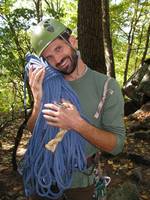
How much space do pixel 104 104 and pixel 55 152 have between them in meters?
0.55

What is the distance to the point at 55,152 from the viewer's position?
8.79ft

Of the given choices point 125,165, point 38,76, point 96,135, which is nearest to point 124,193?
point 125,165

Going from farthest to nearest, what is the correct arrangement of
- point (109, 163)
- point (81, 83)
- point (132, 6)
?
point (132, 6) < point (109, 163) < point (81, 83)

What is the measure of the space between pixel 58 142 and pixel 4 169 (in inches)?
179

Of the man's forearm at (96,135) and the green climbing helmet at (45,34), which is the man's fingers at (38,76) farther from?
the man's forearm at (96,135)

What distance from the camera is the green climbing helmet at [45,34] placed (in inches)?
106

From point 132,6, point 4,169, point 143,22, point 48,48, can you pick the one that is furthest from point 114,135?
point 143,22

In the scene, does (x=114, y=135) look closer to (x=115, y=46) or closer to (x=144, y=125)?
(x=144, y=125)

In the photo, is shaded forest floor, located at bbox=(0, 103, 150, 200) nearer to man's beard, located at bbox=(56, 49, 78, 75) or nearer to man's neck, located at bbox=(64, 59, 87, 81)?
man's neck, located at bbox=(64, 59, 87, 81)

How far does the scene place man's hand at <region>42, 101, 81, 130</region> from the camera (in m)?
2.41

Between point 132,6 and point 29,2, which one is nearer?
point 132,6

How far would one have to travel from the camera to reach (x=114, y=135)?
2.70 m

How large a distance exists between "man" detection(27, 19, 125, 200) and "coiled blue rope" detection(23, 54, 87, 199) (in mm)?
70

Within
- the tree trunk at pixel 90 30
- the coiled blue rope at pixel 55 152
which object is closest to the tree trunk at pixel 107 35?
the tree trunk at pixel 90 30
